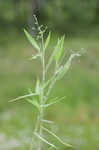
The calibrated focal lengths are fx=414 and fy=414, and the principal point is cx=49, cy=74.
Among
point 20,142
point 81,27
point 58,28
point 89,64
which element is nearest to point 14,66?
point 89,64

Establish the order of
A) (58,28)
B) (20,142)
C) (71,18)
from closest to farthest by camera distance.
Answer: (20,142)
(58,28)
(71,18)

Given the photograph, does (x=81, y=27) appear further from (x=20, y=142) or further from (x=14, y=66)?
(x=20, y=142)

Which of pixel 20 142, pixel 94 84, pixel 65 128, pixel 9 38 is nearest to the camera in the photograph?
pixel 20 142

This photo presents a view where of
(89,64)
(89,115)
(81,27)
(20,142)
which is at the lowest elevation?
(81,27)

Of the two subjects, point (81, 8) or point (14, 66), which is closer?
point (14, 66)

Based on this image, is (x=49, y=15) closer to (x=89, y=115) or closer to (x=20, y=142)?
(x=89, y=115)

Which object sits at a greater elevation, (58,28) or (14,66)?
(14,66)
